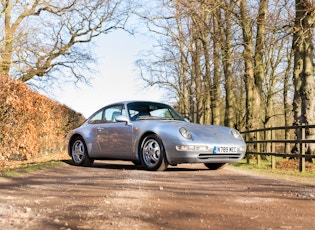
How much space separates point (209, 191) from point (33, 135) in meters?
5.53

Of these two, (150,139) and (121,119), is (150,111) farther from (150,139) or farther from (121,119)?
(150,139)

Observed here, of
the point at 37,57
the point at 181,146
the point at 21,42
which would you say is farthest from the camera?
the point at 37,57

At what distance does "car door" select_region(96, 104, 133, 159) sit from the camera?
9.01m

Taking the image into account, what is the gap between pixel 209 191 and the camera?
550cm

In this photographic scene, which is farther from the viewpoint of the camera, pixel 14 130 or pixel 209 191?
pixel 14 130

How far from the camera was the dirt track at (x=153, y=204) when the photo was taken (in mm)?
3471

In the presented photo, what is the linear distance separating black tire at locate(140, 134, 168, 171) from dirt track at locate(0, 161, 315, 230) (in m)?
1.50

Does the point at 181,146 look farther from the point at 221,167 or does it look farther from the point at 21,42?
the point at 21,42

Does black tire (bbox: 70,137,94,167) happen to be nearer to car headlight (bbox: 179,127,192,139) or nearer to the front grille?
car headlight (bbox: 179,127,192,139)

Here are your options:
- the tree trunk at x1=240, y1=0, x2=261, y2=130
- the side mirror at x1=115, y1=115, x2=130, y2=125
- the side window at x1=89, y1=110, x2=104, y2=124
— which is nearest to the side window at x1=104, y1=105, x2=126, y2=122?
the side window at x1=89, y1=110, x2=104, y2=124

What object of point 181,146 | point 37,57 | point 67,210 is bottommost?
point 67,210

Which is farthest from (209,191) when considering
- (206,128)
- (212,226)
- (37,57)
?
(37,57)

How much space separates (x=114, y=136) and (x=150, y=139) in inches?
46.9

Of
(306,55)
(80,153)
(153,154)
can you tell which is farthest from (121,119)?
(306,55)
